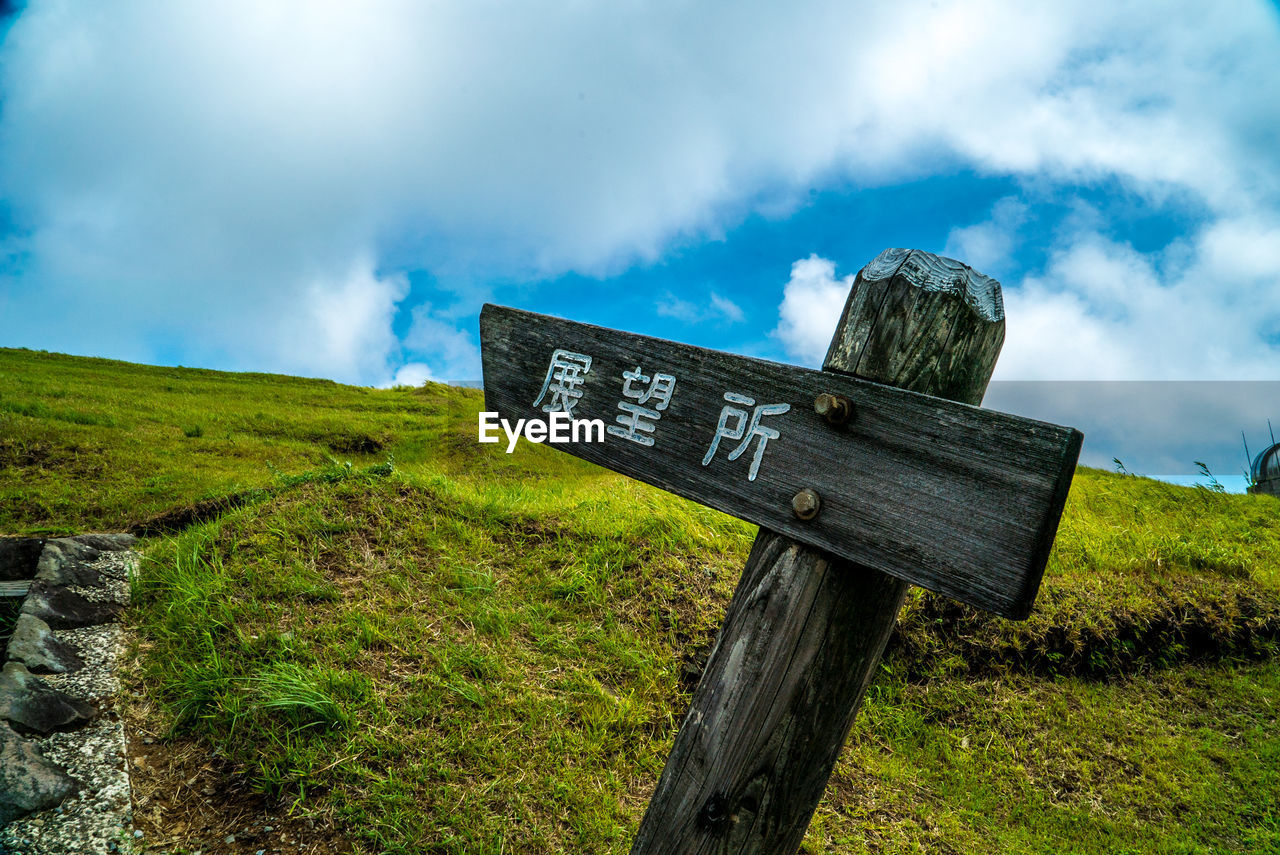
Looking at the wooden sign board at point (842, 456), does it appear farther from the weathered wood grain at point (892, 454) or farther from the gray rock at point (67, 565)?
the gray rock at point (67, 565)

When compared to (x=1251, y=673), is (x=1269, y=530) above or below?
above

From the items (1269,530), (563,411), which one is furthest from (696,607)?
(1269,530)

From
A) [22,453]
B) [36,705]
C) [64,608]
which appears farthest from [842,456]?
[22,453]

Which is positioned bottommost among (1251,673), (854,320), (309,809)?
(309,809)

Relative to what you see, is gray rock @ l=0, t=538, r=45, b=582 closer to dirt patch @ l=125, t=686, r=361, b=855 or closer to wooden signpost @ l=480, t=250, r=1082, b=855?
dirt patch @ l=125, t=686, r=361, b=855

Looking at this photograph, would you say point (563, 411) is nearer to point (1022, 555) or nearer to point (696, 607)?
point (1022, 555)

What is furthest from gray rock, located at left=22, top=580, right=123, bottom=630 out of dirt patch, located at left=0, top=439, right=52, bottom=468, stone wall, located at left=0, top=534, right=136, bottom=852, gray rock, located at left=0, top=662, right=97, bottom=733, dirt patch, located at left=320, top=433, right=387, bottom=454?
dirt patch, located at left=320, top=433, right=387, bottom=454

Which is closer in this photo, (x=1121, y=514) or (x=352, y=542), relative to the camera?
(x=352, y=542)

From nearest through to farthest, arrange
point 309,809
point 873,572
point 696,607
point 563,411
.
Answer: point 873,572
point 563,411
point 309,809
point 696,607

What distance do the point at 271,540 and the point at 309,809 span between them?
2.59 m

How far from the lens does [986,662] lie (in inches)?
219

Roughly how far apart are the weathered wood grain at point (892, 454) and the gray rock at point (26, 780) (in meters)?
3.51

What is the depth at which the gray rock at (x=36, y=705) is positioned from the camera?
3695mm

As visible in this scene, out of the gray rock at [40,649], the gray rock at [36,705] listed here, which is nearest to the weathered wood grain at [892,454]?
the gray rock at [36,705]
